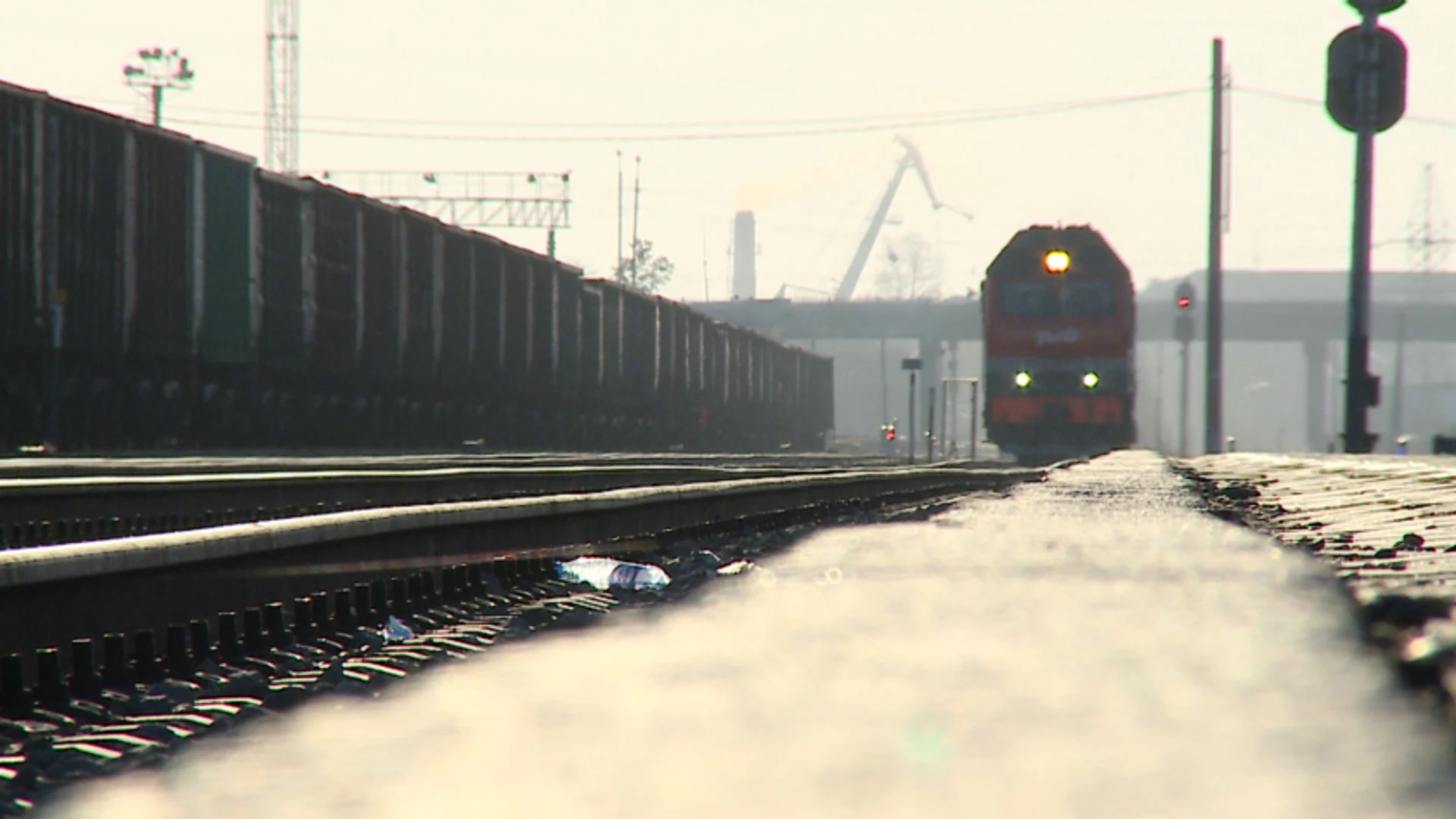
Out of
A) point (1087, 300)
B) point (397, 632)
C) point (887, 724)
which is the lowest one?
point (397, 632)

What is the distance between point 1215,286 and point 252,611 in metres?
37.8

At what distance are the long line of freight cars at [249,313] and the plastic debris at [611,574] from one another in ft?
52.2

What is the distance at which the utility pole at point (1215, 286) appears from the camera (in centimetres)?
3978

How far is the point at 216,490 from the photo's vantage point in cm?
1083

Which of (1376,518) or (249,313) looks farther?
(249,313)

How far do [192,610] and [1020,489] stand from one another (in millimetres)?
10244

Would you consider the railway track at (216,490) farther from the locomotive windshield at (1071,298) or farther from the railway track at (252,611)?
the locomotive windshield at (1071,298)

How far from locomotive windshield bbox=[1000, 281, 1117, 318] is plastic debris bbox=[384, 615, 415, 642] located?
2875cm

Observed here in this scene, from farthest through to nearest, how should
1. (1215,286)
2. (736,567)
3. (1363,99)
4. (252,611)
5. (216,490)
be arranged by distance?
1. (1215,286)
2. (1363,99)
3. (216,490)
4. (736,567)
5. (252,611)

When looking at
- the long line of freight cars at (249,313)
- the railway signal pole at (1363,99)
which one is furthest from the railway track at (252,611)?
the long line of freight cars at (249,313)

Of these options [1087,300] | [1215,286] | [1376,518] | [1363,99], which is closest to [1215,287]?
[1215,286]

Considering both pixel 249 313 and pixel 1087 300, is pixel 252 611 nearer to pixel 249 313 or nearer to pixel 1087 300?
pixel 249 313

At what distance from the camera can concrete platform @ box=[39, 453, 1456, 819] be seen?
2355 millimetres

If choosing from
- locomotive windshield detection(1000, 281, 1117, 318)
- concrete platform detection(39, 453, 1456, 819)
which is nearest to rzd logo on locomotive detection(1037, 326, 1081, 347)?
locomotive windshield detection(1000, 281, 1117, 318)
